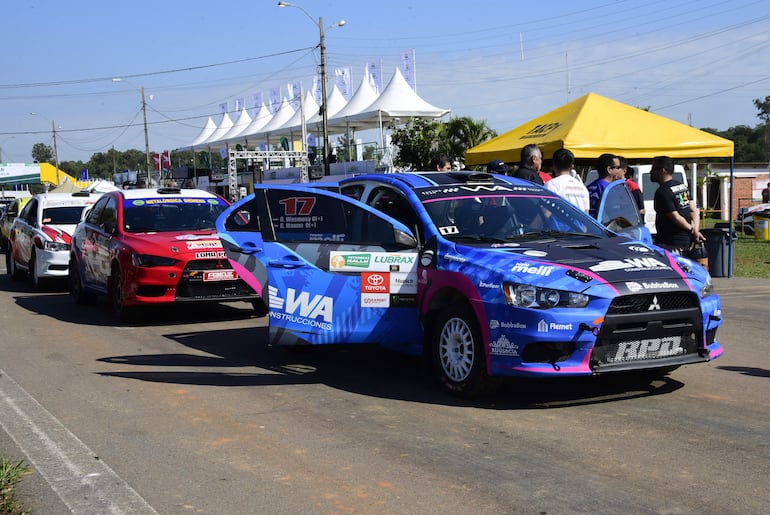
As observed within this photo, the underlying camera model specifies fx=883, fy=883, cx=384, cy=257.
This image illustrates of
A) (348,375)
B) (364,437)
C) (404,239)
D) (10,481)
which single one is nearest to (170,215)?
(348,375)

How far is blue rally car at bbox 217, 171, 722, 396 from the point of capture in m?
5.96

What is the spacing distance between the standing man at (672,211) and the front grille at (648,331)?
359 cm

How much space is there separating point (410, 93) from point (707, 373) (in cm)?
3883

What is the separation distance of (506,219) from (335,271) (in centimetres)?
147

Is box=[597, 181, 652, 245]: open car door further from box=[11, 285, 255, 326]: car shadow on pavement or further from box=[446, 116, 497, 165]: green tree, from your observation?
box=[446, 116, 497, 165]: green tree

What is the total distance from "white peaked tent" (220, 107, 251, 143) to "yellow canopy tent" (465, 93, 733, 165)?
56.6 m

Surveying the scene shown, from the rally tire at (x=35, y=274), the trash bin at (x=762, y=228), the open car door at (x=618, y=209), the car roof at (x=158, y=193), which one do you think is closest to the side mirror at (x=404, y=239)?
the open car door at (x=618, y=209)

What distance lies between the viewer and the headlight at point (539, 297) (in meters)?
5.91

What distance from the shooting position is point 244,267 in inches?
325

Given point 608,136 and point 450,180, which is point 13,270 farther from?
point 450,180

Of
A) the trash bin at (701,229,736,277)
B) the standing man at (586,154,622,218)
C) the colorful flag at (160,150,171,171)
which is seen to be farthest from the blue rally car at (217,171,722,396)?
the colorful flag at (160,150,171,171)

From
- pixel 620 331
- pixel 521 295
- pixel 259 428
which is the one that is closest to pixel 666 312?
pixel 620 331

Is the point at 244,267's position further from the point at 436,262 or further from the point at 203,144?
the point at 203,144

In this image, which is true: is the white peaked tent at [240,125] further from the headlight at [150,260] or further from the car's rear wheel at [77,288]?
the headlight at [150,260]
